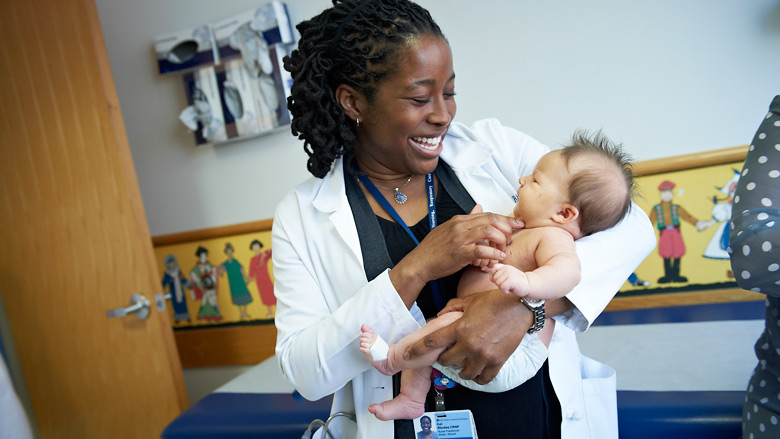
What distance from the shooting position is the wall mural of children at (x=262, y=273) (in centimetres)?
306

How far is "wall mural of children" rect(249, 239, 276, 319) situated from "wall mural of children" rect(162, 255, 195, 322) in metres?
0.49

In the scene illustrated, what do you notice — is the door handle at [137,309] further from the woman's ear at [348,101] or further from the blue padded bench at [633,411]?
the woman's ear at [348,101]

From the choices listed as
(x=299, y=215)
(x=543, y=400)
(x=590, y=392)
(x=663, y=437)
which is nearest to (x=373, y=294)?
(x=299, y=215)

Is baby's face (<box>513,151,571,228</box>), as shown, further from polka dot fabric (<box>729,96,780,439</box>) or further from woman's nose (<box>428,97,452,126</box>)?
polka dot fabric (<box>729,96,780,439</box>)

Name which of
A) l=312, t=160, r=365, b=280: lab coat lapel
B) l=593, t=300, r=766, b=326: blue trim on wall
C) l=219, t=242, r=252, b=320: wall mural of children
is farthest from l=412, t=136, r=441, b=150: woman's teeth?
l=219, t=242, r=252, b=320: wall mural of children

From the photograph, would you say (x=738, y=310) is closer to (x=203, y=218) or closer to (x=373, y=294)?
(x=373, y=294)

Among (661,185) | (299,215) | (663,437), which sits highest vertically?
(299,215)

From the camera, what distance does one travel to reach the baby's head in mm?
1319

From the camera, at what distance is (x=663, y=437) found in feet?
5.31

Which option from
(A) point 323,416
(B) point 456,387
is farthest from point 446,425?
(A) point 323,416

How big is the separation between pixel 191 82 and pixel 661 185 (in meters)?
2.46

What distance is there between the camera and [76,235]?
Result: 2619 mm

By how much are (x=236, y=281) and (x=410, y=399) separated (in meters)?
2.04

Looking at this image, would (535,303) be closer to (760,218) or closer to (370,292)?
(370,292)
